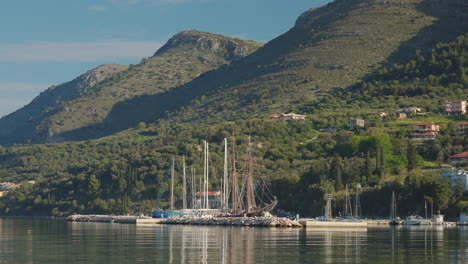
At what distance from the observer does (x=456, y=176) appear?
4446 inches

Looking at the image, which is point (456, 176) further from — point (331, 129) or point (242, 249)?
point (242, 249)

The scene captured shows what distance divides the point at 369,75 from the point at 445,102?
30426 mm

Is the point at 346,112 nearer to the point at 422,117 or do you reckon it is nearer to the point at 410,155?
the point at 422,117

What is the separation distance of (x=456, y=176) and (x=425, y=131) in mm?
35188

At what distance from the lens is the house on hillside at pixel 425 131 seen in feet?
479

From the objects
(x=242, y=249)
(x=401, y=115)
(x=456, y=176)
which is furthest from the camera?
(x=401, y=115)

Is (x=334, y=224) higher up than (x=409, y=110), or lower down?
lower down

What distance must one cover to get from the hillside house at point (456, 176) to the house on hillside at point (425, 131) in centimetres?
3023

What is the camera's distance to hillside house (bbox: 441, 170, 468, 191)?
112 meters

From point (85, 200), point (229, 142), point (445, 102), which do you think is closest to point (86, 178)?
point (85, 200)

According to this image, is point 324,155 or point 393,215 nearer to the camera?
point 393,215

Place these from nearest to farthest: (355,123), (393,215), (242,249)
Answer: (242,249) < (393,215) < (355,123)

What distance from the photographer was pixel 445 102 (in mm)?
→ 171125

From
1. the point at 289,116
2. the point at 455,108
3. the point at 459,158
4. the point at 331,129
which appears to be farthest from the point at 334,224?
the point at 289,116
